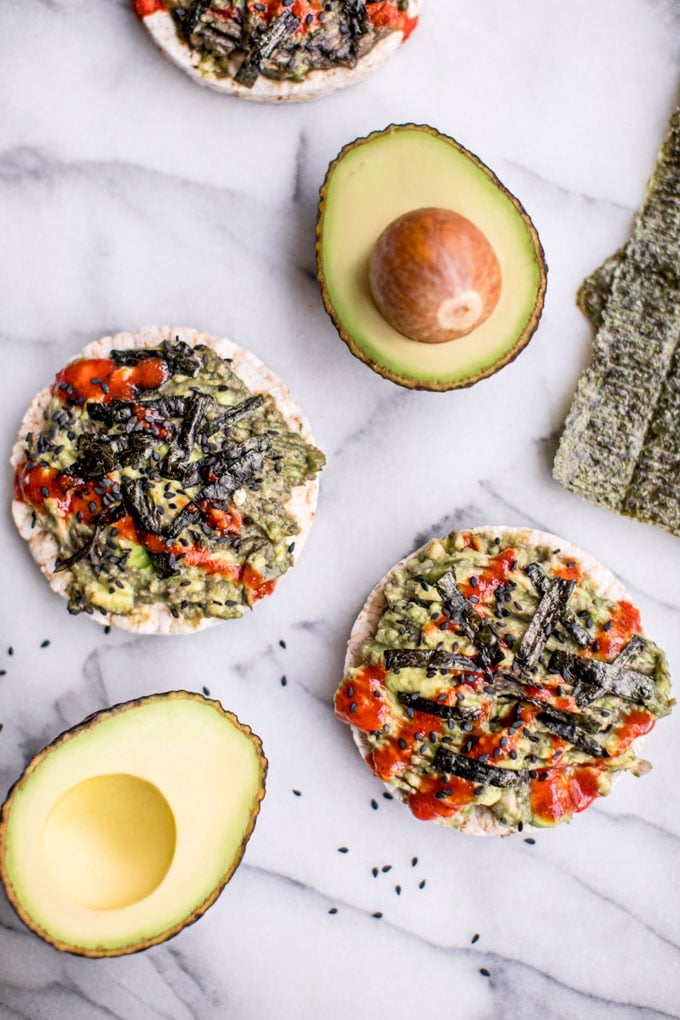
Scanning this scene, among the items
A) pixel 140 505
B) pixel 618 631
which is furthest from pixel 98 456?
pixel 618 631

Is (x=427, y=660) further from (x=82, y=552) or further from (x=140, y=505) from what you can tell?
(x=82, y=552)

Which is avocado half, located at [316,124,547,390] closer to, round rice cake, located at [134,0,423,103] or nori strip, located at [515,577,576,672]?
round rice cake, located at [134,0,423,103]

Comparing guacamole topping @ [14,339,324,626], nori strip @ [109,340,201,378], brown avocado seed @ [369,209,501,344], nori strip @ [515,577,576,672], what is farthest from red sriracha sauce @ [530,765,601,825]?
nori strip @ [109,340,201,378]

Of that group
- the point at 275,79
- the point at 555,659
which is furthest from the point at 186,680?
the point at 275,79

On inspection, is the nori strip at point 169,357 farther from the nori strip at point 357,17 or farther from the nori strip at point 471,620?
the nori strip at point 357,17

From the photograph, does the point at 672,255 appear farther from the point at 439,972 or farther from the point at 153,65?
the point at 439,972

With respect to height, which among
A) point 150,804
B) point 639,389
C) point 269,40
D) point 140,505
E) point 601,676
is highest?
point 269,40
